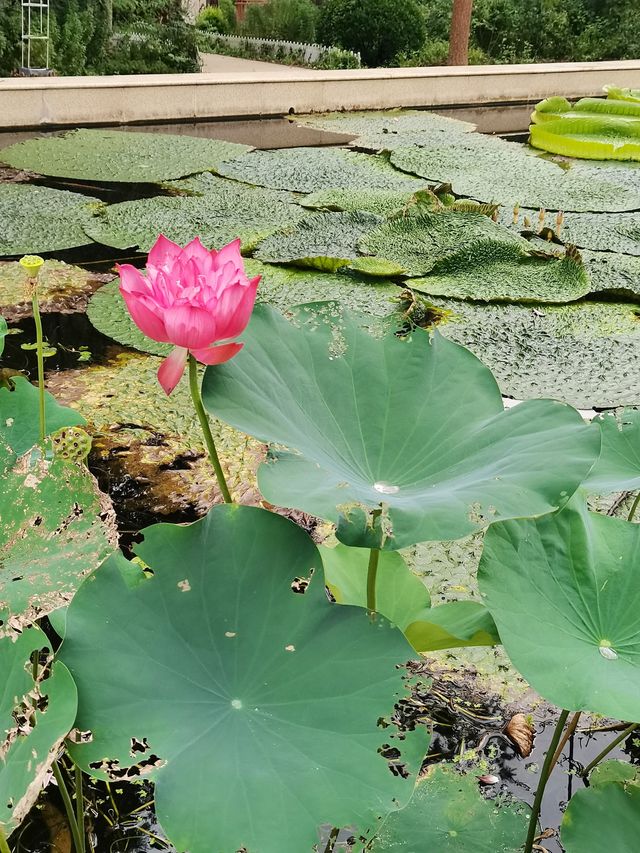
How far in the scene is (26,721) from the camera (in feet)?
2.27

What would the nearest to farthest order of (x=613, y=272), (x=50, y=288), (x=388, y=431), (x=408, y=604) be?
(x=388, y=431) → (x=408, y=604) → (x=50, y=288) → (x=613, y=272)

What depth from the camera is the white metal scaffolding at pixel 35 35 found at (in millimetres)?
6750

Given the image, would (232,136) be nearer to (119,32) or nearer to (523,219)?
(523,219)

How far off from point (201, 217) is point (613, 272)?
1.70 m

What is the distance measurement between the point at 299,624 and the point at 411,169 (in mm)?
Answer: 4192

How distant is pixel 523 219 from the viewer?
3963 mm

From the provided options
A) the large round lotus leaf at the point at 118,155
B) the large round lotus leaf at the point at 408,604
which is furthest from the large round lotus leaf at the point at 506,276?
the large round lotus leaf at the point at 408,604

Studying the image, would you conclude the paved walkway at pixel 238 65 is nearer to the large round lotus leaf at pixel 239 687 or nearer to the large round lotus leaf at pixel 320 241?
the large round lotus leaf at pixel 320 241

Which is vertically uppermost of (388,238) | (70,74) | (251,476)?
(70,74)

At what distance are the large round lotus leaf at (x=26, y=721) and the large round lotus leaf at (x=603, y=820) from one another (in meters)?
0.55

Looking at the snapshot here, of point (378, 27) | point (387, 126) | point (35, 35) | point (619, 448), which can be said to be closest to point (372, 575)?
point (619, 448)

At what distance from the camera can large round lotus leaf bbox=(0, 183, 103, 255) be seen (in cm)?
331

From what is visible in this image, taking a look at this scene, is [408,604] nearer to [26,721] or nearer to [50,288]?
[26,721]

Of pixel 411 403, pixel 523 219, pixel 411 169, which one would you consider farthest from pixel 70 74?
pixel 411 403
